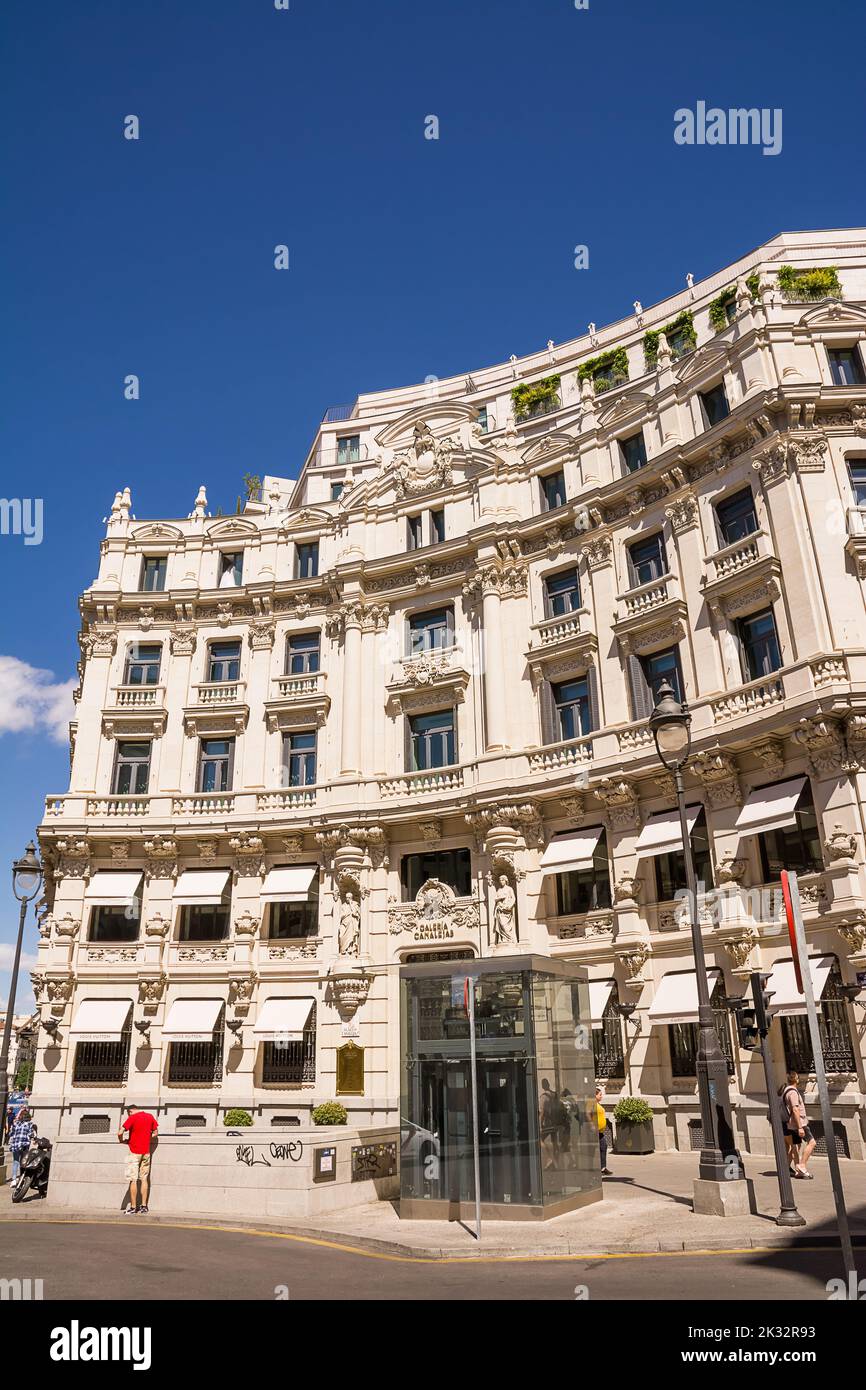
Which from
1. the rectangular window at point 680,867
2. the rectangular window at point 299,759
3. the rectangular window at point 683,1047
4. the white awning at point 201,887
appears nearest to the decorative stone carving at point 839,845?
the rectangular window at point 680,867

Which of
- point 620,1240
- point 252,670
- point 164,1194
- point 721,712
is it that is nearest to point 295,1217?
point 164,1194

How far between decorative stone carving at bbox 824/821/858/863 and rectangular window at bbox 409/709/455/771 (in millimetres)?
13136

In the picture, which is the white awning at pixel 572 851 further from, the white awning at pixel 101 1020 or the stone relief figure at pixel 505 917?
the white awning at pixel 101 1020

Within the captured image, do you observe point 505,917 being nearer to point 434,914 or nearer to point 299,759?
point 434,914

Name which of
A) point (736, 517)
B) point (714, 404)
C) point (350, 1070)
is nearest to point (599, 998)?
point (350, 1070)

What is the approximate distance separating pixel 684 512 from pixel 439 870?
13539 mm

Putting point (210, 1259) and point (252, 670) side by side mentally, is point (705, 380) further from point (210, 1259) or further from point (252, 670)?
point (210, 1259)

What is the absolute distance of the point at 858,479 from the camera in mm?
25469

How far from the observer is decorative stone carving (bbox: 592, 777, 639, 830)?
2642 centimetres

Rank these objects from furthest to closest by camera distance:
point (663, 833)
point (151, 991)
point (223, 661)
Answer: point (223, 661) → point (151, 991) → point (663, 833)

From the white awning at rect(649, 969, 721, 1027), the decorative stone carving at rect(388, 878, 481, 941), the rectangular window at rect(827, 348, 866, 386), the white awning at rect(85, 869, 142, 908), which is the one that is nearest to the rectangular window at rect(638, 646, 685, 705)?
the white awning at rect(649, 969, 721, 1027)

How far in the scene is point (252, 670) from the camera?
3541 cm
